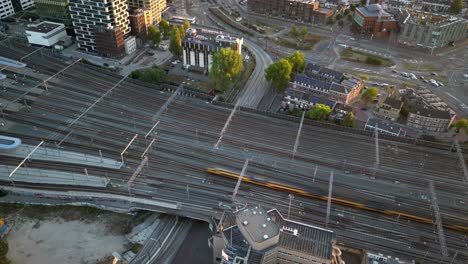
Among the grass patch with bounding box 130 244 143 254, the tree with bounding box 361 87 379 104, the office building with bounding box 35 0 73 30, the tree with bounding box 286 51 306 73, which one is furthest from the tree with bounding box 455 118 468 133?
the office building with bounding box 35 0 73 30

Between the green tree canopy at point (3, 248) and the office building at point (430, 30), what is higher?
the office building at point (430, 30)

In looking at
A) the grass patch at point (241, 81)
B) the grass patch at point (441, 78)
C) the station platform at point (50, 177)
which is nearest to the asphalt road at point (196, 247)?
the station platform at point (50, 177)

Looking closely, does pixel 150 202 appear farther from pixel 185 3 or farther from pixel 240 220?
pixel 185 3

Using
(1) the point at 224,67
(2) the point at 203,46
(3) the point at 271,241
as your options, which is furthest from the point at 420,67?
(3) the point at 271,241

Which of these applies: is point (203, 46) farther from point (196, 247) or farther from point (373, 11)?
point (373, 11)

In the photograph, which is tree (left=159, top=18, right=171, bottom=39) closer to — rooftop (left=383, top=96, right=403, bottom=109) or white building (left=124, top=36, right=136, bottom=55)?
white building (left=124, top=36, right=136, bottom=55)

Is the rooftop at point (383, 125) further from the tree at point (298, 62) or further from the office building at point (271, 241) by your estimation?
the office building at point (271, 241)
